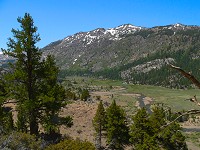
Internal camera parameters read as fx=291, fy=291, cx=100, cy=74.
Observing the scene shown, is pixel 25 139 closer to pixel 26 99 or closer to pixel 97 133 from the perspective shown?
pixel 26 99

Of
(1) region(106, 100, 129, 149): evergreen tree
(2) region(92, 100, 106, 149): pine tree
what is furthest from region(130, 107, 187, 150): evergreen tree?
(2) region(92, 100, 106, 149): pine tree

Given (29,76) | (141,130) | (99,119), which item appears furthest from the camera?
(99,119)

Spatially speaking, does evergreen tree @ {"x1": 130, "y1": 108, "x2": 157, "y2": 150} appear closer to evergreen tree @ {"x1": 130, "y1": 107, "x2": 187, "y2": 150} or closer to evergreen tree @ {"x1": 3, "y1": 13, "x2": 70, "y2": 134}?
evergreen tree @ {"x1": 130, "y1": 107, "x2": 187, "y2": 150}

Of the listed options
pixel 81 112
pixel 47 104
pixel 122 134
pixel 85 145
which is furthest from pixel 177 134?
pixel 47 104

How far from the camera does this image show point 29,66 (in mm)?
19938

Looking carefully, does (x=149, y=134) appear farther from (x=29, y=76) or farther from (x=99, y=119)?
(x=29, y=76)

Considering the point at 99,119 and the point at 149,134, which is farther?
the point at 99,119

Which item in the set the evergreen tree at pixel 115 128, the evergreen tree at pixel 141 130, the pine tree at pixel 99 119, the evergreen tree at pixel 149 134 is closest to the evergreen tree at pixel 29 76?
the evergreen tree at pixel 149 134

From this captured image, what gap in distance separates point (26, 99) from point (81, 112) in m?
38.0

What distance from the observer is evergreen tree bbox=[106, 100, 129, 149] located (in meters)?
42.2

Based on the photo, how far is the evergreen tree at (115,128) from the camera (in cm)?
4222

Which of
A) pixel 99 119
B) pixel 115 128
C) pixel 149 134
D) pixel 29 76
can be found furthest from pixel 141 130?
pixel 29 76

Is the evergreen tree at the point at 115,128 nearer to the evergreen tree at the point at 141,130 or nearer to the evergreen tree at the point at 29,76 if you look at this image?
the evergreen tree at the point at 141,130

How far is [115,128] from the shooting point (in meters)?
41.9
